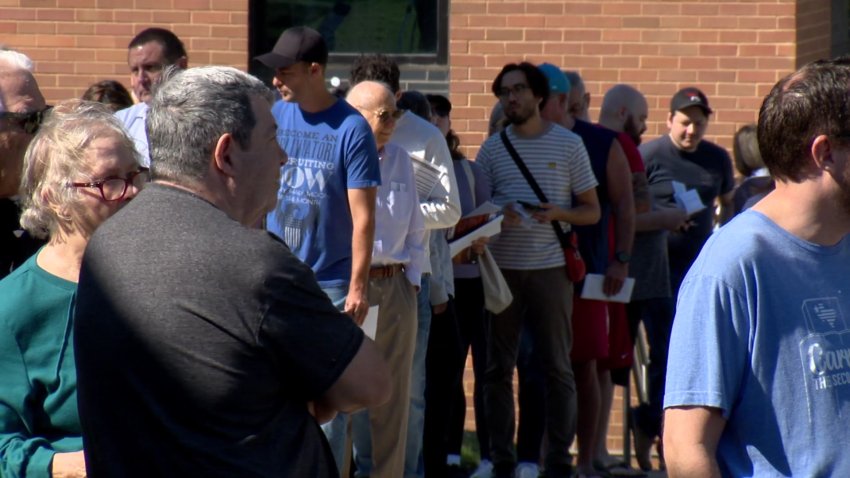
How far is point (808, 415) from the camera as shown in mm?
2465

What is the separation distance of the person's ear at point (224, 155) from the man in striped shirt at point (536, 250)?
4118 millimetres

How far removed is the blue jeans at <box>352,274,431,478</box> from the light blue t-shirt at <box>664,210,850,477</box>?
11.3ft

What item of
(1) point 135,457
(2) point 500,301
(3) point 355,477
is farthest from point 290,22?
(1) point 135,457

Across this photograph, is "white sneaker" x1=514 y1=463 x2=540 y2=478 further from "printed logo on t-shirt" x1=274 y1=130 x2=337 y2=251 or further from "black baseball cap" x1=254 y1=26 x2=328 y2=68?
"black baseball cap" x1=254 y1=26 x2=328 y2=68

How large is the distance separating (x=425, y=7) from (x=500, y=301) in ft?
8.02

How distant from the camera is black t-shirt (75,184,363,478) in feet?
7.50

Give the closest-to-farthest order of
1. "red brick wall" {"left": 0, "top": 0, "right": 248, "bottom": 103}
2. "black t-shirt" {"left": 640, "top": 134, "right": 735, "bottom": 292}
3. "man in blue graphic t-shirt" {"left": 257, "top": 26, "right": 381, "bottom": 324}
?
"man in blue graphic t-shirt" {"left": 257, "top": 26, "right": 381, "bottom": 324}, "red brick wall" {"left": 0, "top": 0, "right": 248, "bottom": 103}, "black t-shirt" {"left": 640, "top": 134, "right": 735, "bottom": 292}

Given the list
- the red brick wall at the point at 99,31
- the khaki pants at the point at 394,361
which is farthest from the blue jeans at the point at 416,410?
the red brick wall at the point at 99,31

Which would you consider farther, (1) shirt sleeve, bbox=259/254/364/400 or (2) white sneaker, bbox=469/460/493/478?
(2) white sneaker, bbox=469/460/493/478

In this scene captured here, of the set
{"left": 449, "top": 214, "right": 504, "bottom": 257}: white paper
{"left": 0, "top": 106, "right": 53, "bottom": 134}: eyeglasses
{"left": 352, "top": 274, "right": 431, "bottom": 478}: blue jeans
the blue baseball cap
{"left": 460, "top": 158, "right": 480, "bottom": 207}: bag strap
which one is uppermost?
the blue baseball cap

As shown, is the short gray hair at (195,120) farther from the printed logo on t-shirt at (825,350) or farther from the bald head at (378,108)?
the bald head at (378,108)

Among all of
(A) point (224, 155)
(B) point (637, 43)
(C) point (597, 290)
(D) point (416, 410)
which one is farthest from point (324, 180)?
(B) point (637, 43)

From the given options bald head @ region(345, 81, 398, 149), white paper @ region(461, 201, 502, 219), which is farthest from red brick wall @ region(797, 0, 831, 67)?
bald head @ region(345, 81, 398, 149)

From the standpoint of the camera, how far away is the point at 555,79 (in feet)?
22.6
